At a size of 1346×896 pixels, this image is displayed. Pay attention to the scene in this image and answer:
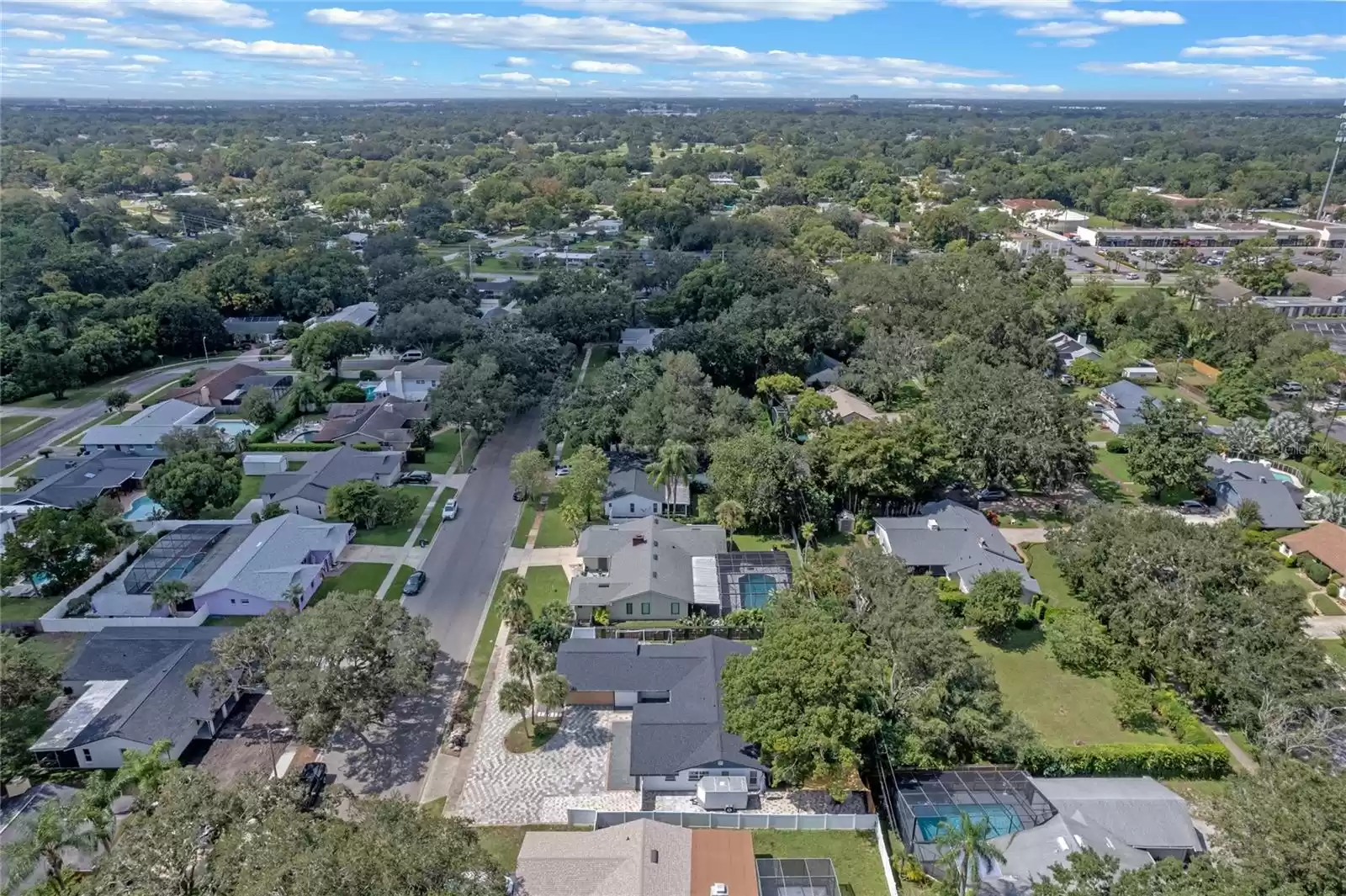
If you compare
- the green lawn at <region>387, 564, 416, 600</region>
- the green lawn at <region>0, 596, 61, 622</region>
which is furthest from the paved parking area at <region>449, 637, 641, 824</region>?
the green lawn at <region>0, 596, 61, 622</region>

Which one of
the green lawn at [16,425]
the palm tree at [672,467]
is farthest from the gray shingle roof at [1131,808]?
the green lawn at [16,425]

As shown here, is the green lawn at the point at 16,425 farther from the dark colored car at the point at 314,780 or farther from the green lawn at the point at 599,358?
the dark colored car at the point at 314,780

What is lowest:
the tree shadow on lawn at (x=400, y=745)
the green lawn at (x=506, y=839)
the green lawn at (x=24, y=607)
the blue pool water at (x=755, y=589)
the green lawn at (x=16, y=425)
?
the green lawn at (x=24, y=607)

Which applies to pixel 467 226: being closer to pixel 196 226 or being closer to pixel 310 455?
pixel 196 226

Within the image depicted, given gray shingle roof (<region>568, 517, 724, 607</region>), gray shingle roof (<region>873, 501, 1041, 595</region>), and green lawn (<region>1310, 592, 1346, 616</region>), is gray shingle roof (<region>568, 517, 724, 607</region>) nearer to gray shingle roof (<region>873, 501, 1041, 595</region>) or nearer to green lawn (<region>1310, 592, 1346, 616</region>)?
gray shingle roof (<region>873, 501, 1041, 595</region>)

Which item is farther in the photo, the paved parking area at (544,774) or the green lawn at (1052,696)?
the green lawn at (1052,696)
